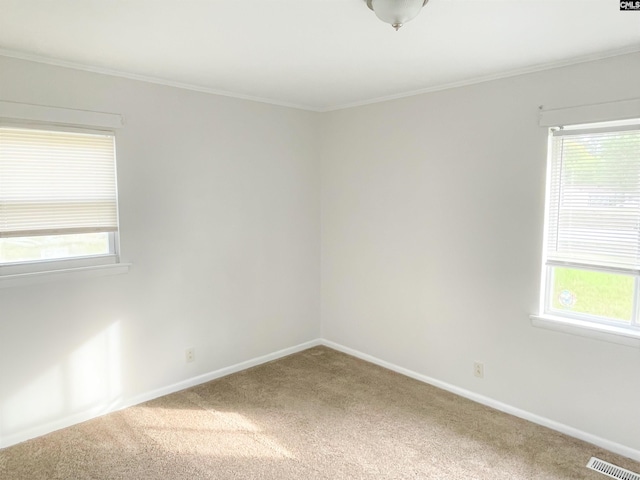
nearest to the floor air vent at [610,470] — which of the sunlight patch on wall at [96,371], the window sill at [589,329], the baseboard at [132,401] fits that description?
the window sill at [589,329]

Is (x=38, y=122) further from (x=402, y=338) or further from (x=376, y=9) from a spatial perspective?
(x=402, y=338)

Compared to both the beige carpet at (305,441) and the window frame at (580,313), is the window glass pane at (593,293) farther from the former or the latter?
the beige carpet at (305,441)

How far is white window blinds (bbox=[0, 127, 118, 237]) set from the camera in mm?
2617

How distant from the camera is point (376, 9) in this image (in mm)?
1799

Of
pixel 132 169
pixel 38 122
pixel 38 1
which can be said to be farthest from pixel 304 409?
pixel 38 1

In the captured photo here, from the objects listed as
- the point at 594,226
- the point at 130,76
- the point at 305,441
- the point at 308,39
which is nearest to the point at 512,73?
the point at 594,226

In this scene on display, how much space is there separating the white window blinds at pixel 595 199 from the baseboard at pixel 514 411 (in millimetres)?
1102

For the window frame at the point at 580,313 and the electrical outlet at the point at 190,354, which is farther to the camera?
the electrical outlet at the point at 190,354

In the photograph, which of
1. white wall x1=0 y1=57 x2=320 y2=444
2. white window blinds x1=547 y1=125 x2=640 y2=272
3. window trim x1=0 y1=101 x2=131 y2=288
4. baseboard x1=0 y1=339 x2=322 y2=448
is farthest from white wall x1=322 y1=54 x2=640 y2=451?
window trim x1=0 y1=101 x2=131 y2=288

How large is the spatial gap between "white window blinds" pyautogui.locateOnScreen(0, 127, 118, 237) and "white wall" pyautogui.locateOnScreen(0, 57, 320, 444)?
0.12 meters

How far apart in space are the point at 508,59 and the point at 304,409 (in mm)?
2802

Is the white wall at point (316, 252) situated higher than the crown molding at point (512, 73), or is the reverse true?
the crown molding at point (512, 73)

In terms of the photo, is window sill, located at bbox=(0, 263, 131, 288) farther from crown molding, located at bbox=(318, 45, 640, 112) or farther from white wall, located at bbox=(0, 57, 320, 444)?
crown molding, located at bbox=(318, 45, 640, 112)

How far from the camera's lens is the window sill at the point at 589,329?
8.35 ft
